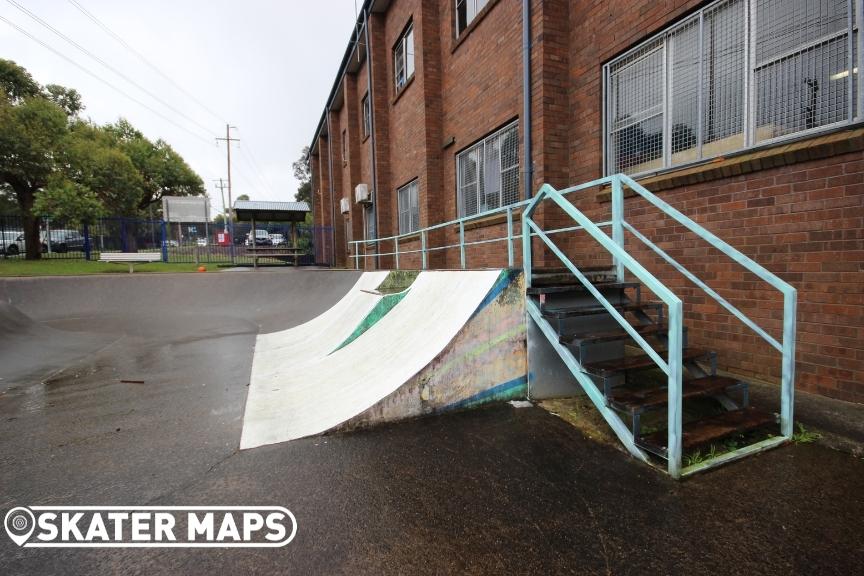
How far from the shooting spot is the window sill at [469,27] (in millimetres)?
7459

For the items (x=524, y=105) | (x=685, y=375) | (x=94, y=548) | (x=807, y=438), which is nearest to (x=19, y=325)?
(x=94, y=548)

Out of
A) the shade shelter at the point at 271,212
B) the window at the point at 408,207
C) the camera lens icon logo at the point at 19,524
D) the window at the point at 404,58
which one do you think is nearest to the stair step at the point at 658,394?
the camera lens icon logo at the point at 19,524

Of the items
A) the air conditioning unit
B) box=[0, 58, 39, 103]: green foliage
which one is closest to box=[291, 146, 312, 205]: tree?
box=[0, 58, 39, 103]: green foliage

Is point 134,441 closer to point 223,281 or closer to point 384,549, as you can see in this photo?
point 384,549

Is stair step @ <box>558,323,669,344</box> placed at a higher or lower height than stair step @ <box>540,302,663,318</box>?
lower

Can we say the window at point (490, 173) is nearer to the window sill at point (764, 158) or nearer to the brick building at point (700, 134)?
the brick building at point (700, 134)

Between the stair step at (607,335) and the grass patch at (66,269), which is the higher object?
the grass patch at (66,269)

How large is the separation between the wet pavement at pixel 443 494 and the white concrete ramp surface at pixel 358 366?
29cm

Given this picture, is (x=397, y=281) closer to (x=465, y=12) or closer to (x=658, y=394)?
(x=658, y=394)

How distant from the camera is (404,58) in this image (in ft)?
38.2

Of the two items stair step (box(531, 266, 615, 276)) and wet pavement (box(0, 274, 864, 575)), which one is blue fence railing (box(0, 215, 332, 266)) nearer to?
wet pavement (box(0, 274, 864, 575))

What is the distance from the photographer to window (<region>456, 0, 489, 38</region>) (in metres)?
8.27

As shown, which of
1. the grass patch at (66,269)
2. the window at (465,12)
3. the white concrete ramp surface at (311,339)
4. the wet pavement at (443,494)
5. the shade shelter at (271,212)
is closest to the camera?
the wet pavement at (443,494)

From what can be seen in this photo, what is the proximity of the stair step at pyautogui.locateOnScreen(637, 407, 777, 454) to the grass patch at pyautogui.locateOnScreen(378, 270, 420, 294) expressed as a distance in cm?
515
